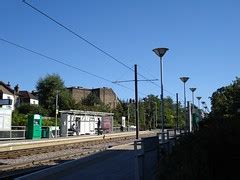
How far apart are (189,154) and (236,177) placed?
187 cm

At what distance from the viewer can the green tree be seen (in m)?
107

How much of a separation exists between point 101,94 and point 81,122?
325 ft

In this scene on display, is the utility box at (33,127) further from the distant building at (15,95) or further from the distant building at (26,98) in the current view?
the distant building at (26,98)

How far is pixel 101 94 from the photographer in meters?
152

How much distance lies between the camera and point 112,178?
1250 cm

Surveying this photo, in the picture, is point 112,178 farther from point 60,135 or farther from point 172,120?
point 172,120

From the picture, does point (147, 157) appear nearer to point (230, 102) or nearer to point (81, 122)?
point (81, 122)

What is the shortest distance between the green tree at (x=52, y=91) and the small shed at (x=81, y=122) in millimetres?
47162

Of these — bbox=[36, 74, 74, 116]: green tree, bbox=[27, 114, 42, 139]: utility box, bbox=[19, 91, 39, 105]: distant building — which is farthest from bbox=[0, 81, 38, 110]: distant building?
bbox=[27, 114, 42, 139]: utility box

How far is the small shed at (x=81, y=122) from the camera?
4988cm

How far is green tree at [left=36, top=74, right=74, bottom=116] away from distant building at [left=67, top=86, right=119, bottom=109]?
3908 cm

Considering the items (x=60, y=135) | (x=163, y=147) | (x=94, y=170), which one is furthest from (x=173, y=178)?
(x=60, y=135)

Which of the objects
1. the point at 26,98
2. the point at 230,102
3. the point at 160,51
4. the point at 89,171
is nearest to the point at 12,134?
the point at 160,51

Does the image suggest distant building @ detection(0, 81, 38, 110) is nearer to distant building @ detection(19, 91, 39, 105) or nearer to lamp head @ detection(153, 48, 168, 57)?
distant building @ detection(19, 91, 39, 105)
